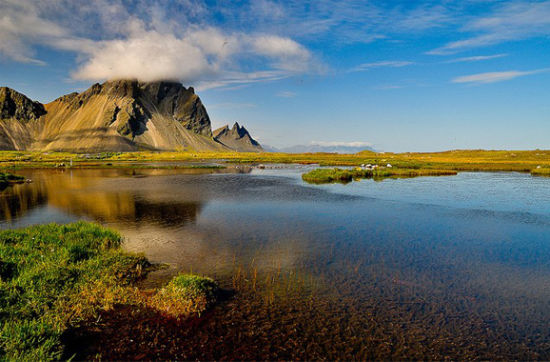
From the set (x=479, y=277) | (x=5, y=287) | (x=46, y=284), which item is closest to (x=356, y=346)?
(x=479, y=277)

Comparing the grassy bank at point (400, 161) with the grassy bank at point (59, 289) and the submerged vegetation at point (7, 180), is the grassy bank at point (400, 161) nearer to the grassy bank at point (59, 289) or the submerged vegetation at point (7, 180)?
the submerged vegetation at point (7, 180)

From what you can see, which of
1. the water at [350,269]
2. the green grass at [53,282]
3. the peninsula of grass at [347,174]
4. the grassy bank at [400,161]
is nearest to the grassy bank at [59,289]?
the green grass at [53,282]

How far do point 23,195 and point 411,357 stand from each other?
47.8 m

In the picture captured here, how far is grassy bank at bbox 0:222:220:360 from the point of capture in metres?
9.06

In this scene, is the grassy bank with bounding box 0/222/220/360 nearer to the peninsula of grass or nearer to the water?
the water

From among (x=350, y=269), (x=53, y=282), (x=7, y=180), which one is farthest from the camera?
(x=7, y=180)

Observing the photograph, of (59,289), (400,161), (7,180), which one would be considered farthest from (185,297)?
(400,161)

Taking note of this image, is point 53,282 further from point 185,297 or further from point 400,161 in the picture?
point 400,161

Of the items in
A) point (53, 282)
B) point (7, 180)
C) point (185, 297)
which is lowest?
point (185, 297)

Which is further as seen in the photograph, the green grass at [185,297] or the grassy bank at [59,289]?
the green grass at [185,297]

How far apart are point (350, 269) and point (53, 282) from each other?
13223 millimetres

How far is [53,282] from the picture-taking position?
41.1ft

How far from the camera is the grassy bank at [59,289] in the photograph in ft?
29.7

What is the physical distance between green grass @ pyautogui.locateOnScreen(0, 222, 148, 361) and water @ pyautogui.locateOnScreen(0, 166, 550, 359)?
1738 millimetres
